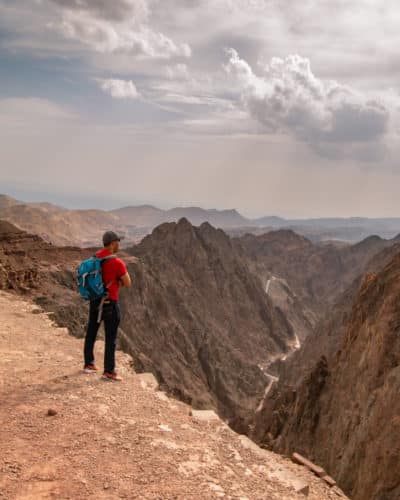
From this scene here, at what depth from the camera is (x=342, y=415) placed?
19.9 meters

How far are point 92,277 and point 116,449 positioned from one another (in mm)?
3158

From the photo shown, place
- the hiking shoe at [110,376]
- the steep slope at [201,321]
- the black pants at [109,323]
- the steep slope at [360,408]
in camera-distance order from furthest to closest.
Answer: the steep slope at [201,321]
the steep slope at [360,408]
the hiking shoe at [110,376]
the black pants at [109,323]

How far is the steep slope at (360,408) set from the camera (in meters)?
13.1

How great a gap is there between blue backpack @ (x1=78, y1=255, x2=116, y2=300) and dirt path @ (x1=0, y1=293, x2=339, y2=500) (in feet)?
5.57

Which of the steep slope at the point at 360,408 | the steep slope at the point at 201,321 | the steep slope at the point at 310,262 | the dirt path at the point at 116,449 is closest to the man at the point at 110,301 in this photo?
the dirt path at the point at 116,449

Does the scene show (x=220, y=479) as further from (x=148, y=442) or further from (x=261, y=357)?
(x=261, y=357)

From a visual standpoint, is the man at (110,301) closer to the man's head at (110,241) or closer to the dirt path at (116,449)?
the man's head at (110,241)

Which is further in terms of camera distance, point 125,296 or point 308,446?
point 125,296

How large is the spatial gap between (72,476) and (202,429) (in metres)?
2.30

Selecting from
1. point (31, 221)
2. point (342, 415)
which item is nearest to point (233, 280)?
point (342, 415)

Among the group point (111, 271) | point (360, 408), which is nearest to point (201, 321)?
point (360, 408)

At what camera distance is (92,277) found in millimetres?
7645

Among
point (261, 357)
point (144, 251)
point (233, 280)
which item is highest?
point (144, 251)

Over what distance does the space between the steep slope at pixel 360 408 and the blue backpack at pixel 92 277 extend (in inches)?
386
